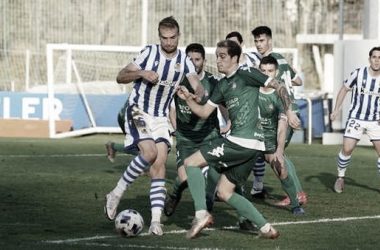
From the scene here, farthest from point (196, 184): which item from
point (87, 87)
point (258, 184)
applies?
point (87, 87)

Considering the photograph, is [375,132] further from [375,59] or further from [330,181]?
[330,181]

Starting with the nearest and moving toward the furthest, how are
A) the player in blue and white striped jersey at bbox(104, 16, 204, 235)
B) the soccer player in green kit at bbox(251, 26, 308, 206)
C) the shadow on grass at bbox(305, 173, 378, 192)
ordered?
1. the player in blue and white striped jersey at bbox(104, 16, 204, 235)
2. the soccer player in green kit at bbox(251, 26, 308, 206)
3. the shadow on grass at bbox(305, 173, 378, 192)

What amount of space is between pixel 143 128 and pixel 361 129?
221 inches

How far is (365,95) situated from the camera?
51.6 feet

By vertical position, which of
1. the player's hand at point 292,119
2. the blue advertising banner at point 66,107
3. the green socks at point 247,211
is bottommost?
the blue advertising banner at point 66,107

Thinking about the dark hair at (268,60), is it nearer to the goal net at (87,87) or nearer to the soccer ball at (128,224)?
the soccer ball at (128,224)

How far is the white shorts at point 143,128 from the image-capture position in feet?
36.1

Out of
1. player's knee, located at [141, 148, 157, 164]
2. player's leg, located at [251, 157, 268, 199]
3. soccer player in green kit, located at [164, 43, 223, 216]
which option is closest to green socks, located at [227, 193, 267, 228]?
player's knee, located at [141, 148, 157, 164]

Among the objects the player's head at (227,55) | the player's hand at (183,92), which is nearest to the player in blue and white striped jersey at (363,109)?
the player's head at (227,55)

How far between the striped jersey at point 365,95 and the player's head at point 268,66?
137 inches

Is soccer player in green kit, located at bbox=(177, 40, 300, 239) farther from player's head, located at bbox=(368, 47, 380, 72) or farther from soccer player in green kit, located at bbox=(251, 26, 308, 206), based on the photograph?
player's head, located at bbox=(368, 47, 380, 72)

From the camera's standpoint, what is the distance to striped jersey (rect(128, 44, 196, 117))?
11039mm

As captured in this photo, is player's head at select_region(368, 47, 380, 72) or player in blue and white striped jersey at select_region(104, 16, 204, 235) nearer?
player in blue and white striped jersey at select_region(104, 16, 204, 235)

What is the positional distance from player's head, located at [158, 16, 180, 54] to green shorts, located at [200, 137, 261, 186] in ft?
3.87
